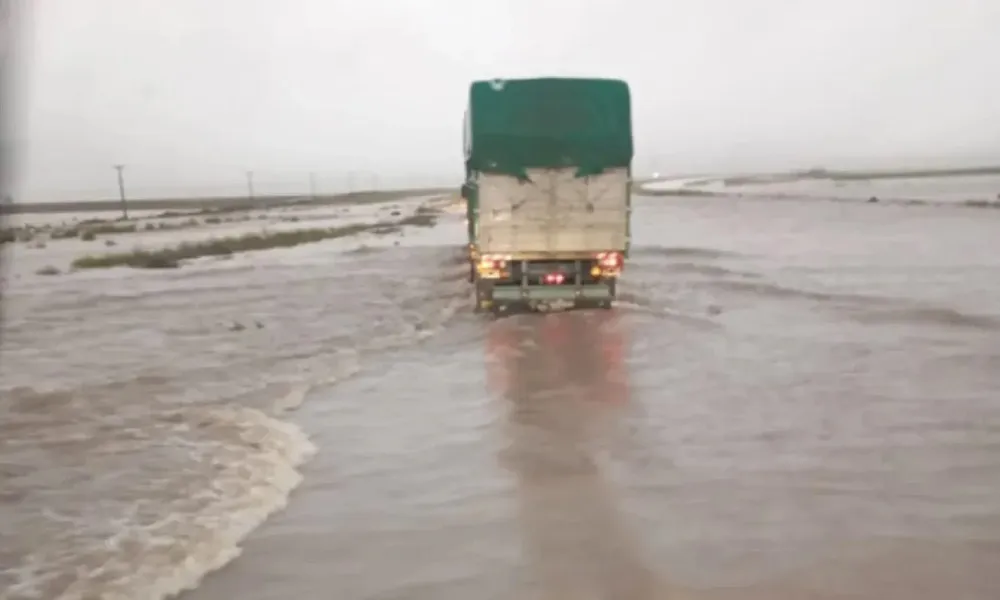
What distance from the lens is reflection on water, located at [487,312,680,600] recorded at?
6.05m

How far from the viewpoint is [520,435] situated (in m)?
9.44

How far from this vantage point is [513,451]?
349 inches

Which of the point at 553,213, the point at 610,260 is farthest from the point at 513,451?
the point at 610,260

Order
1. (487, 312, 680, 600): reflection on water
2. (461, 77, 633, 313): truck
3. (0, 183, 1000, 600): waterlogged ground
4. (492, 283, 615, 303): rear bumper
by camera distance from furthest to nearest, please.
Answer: (492, 283, 615, 303): rear bumper, (461, 77, 633, 313): truck, (0, 183, 1000, 600): waterlogged ground, (487, 312, 680, 600): reflection on water

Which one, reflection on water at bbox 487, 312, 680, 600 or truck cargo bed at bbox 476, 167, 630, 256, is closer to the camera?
reflection on water at bbox 487, 312, 680, 600

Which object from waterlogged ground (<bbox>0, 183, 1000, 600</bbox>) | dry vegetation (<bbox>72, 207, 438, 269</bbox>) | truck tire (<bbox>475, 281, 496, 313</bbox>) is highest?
truck tire (<bbox>475, 281, 496, 313</bbox>)

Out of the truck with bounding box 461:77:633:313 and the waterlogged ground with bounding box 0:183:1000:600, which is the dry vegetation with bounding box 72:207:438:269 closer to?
the waterlogged ground with bounding box 0:183:1000:600

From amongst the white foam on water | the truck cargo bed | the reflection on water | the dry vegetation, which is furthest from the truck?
the dry vegetation

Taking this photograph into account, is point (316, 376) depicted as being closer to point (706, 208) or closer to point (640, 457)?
point (640, 457)

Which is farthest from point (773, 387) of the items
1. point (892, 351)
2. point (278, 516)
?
point (278, 516)

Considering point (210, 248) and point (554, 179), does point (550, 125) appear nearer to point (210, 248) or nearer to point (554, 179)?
point (554, 179)

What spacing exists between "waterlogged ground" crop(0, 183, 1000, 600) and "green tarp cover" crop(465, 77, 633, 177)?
2.96m

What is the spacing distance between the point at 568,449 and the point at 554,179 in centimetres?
805

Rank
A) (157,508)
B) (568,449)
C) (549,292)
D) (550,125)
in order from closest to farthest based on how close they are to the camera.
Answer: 1. (157,508)
2. (568,449)
3. (550,125)
4. (549,292)
